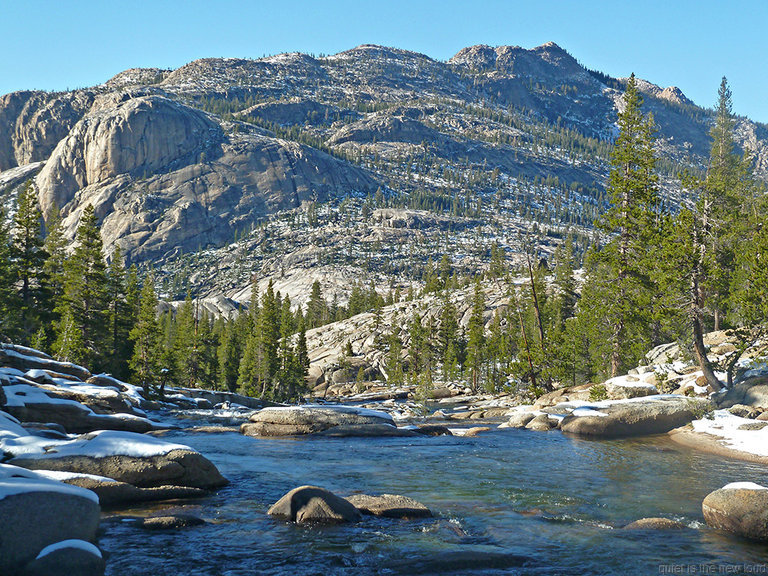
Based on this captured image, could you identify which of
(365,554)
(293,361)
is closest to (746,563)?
(365,554)

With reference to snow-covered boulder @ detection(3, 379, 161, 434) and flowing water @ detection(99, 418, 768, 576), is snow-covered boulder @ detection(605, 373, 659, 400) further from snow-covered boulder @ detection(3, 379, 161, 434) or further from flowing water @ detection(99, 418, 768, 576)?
snow-covered boulder @ detection(3, 379, 161, 434)

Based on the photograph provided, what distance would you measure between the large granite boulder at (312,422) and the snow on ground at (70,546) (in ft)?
70.2

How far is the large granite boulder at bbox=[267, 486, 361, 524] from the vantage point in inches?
494

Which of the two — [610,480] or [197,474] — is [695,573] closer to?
[610,480]

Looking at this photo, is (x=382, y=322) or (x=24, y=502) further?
(x=382, y=322)

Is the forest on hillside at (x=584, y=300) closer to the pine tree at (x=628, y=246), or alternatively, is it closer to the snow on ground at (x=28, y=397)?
the pine tree at (x=628, y=246)

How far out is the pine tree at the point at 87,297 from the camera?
50.8 m

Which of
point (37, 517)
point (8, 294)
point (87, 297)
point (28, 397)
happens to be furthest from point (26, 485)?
point (8, 294)

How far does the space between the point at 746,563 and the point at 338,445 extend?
18.9 metres

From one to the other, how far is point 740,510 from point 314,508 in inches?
375

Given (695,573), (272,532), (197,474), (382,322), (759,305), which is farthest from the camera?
(382,322)

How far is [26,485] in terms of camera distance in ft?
30.7

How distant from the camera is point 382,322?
13538 cm

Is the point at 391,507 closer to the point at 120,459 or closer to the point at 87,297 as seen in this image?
the point at 120,459
